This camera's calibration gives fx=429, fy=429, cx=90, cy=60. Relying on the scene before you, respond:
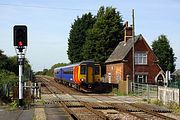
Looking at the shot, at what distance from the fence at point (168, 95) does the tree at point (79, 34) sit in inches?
2355

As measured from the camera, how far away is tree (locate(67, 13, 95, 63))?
87875 millimetres

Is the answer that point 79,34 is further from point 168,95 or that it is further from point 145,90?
point 168,95

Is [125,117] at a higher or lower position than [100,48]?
lower

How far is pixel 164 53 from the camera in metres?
91.1

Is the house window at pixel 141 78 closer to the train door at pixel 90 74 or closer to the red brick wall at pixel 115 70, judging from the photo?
the red brick wall at pixel 115 70

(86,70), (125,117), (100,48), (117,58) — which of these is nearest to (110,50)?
(100,48)

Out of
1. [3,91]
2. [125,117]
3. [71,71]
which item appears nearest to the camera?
[125,117]

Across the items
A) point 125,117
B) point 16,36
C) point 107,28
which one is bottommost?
point 125,117

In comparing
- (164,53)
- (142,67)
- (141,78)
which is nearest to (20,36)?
(142,67)

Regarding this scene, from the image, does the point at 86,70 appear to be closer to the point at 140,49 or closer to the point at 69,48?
the point at 140,49

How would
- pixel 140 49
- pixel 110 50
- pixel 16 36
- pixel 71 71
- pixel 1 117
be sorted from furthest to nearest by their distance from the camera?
pixel 110 50, pixel 140 49, pixel 71 71, pixel 16 36, pixel 1 117

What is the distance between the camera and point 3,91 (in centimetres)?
2281

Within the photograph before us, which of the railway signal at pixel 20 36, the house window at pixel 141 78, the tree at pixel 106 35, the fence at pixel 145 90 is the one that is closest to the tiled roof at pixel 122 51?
the house window at pixel 141 78

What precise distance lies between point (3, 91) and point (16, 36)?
4344 mm
